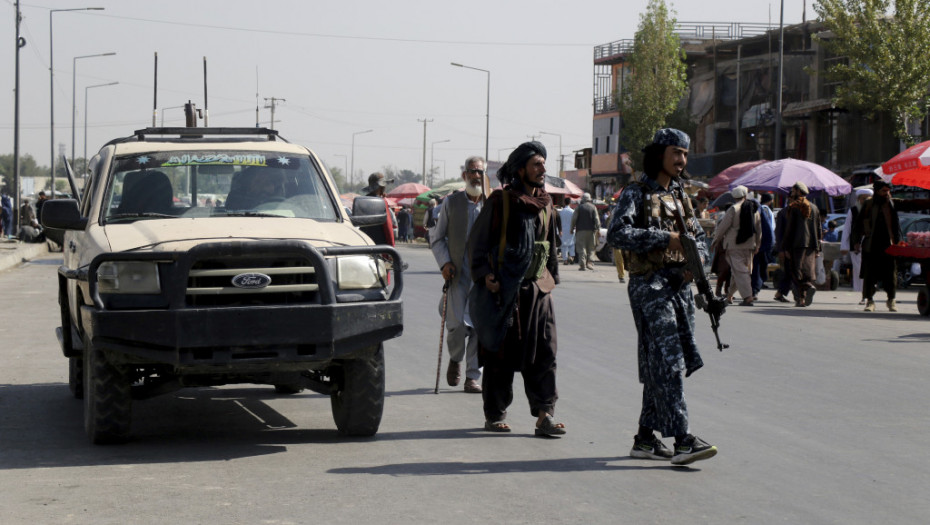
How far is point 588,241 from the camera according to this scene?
31469 mm

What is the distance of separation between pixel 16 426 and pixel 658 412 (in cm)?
412

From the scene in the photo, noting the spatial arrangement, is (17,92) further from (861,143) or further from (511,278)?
(511,278)

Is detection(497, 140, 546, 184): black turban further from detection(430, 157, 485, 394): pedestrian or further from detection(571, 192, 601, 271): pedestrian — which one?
detection(571, 192, 601, 271): pedestrian

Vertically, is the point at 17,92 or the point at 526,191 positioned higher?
the point at 17,92

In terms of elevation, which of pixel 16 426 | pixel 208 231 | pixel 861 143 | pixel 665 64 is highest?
pixel 665 64

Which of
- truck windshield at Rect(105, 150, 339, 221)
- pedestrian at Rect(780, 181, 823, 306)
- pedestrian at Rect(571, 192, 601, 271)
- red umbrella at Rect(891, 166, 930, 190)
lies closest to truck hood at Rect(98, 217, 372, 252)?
truck windshield at Rect(105, 150, 339, 221)

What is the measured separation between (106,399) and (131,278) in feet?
2.44

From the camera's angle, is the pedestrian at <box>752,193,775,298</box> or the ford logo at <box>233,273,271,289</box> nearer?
the ford logo at <box>233,273,271,289</box>

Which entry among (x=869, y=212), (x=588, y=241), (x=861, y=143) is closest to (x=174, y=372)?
(x=869, y=212)

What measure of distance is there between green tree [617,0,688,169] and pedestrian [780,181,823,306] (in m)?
45.2

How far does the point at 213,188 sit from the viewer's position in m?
8.16

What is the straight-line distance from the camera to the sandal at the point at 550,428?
7.59m

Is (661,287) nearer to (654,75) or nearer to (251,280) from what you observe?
(251,280)

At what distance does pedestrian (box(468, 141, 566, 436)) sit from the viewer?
24.9ft
